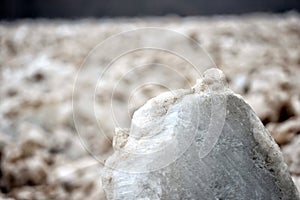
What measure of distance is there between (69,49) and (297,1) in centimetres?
214

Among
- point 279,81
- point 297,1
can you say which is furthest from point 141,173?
point 297,1

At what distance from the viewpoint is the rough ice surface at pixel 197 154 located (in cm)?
81

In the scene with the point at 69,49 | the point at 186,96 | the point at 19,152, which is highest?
the point at 186,96

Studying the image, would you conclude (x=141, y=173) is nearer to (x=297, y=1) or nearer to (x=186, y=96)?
(x=186, y=96)

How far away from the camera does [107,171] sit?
0.85 metres

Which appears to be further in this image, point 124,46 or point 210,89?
point 124,46

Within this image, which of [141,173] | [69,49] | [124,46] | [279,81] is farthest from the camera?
[69,49]

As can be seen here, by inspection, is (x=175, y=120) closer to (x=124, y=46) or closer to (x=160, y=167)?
(x=160, y=167)

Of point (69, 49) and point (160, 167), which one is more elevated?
point (160, 167)

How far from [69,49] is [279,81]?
1.48 meters

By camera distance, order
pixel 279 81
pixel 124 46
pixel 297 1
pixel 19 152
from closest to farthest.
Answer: pixel 19 152
pixel 279 81
pixel 124 46
pixel 297 1

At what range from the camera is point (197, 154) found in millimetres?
835

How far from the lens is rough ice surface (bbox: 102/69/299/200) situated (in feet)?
2.67

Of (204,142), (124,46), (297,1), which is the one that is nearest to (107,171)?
(204,142)
